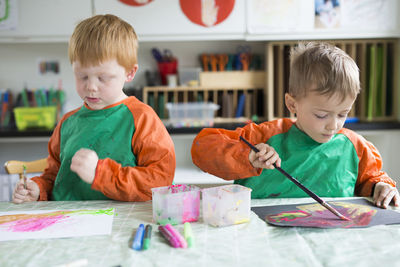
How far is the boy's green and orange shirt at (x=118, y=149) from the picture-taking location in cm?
98

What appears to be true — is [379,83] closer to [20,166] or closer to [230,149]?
[230,149]

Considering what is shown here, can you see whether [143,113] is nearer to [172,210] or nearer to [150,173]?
[150,173]

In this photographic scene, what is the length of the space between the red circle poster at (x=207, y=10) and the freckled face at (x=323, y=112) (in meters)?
1.21

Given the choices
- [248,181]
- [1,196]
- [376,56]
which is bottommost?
[1,196]

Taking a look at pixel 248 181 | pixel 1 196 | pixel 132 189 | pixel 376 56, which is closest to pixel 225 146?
pixel 248 181

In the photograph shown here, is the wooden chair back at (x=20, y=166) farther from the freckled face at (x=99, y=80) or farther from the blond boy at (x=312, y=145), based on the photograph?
the blond boy at (x=312, y=145)

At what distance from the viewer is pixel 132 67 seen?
3.58 feet

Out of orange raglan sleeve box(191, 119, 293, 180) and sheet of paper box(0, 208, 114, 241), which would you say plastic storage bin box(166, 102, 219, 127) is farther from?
sheet of paper box(0, 208, 114, 241)

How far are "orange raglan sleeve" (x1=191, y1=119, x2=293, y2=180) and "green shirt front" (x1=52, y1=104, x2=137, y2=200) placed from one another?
0.18m

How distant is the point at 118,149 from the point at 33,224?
0.30m

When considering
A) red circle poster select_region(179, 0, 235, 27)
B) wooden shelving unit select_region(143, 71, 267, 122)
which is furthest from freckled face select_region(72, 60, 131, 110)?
wooden shelving unit select_region(143, 71, 267, 122)

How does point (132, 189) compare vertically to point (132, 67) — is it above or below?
below

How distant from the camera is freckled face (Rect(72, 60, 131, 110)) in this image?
1.00 metres

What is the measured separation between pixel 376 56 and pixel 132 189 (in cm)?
179
